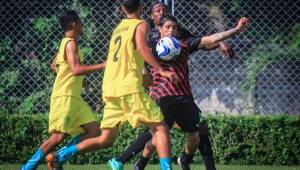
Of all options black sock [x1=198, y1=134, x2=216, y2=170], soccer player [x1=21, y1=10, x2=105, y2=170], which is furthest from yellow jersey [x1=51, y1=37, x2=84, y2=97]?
black sock [x1=198, y1=134, x2=216, y2=170]

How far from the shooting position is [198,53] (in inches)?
440

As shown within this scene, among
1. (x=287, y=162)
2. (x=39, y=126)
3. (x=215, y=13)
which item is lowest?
(x=287, y=162)

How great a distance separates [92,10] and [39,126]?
1.70 meters

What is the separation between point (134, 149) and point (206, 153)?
30.0 inches

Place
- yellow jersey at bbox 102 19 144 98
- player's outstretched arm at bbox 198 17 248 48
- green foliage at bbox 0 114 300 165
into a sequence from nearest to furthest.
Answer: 1. yellow jersey at bbox 102 19 144 98
2. player's outstretched arm at bbox 198 17 248 48
3. green foliage at bbox 0 114 300 165

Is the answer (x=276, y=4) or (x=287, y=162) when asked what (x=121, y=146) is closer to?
(x=287, y=162)

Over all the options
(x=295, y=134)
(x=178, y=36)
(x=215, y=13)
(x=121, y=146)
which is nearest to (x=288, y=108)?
(x=295, y=134)

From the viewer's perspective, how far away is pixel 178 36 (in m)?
8.43

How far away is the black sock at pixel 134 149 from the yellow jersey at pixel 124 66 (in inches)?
47.5

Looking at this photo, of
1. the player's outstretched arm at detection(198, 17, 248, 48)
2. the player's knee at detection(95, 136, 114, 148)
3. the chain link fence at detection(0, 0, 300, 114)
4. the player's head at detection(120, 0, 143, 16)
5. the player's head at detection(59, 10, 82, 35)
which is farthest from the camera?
the chain link fence at detection(0, 0, 300, 114)

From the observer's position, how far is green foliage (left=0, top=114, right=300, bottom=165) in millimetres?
10258

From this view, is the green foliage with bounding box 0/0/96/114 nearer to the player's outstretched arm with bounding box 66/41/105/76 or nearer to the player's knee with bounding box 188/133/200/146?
the player's outstretched arm with bounding box 66/41/105/76

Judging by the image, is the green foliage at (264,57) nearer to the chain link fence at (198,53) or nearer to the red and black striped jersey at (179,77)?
the chain link fence at (198,53)

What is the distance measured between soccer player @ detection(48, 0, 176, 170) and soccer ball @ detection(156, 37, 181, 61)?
22.3 inches
